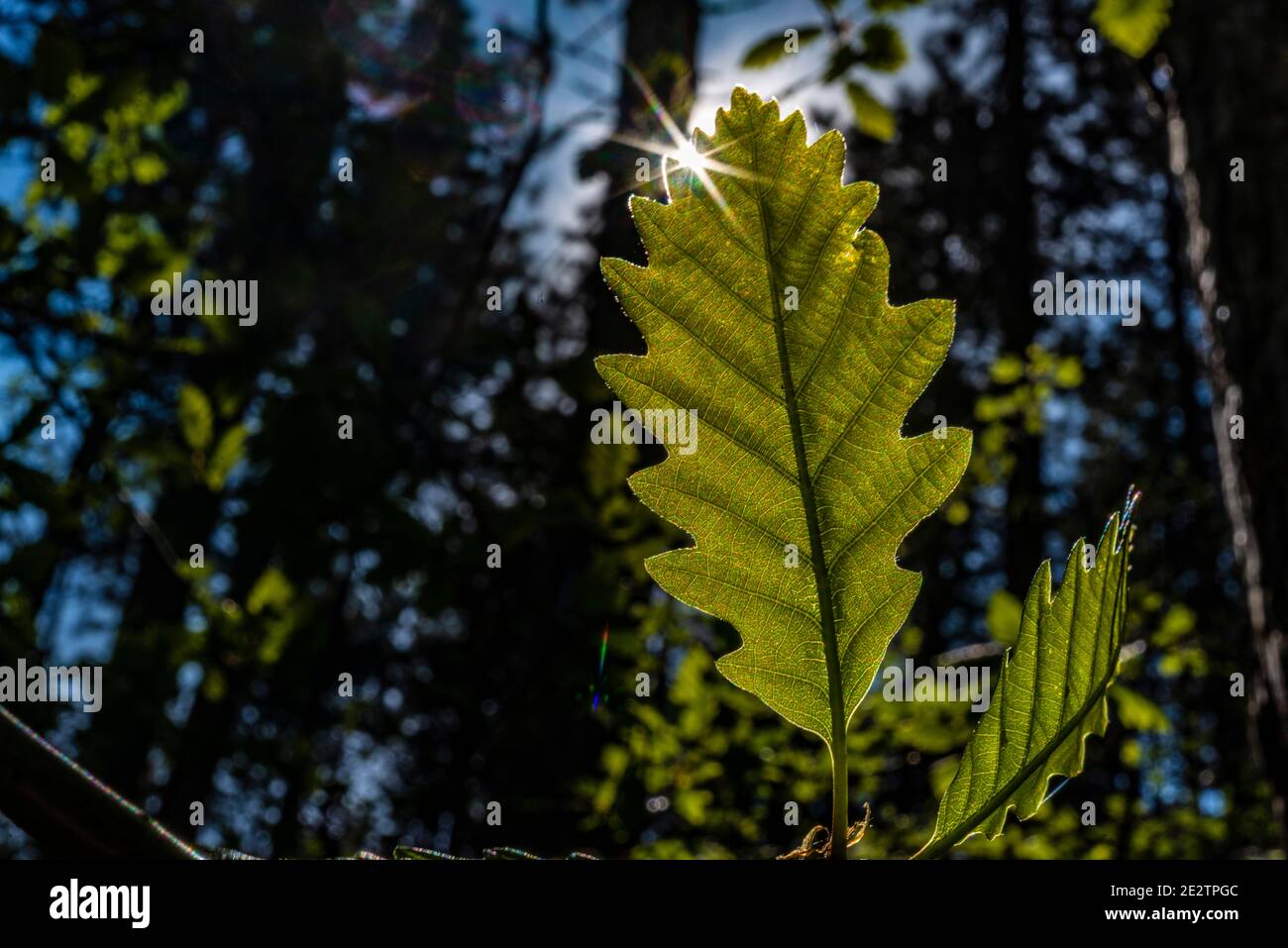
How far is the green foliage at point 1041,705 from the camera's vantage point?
1.60 ft

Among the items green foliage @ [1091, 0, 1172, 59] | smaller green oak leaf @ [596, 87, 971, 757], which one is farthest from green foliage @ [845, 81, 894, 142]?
smaller green oak leaf @ [596, 87, 971, 757]

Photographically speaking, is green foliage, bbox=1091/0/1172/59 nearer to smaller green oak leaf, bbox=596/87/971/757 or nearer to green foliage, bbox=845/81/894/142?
green foliage, bbox=845/81/894/142

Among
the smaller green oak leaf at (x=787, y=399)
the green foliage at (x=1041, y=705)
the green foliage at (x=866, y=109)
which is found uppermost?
the green foliage at (x=866, y=109)

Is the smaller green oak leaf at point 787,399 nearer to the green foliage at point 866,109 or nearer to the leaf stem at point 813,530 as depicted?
the leaf stem at point 813,530

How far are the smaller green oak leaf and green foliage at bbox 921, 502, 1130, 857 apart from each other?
0.07 meters

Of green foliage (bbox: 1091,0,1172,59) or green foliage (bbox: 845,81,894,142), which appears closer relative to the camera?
green foliage (bbox: 1091,0,1172,59)

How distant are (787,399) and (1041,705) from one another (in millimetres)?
200

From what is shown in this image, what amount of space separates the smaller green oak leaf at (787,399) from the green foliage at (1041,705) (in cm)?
7

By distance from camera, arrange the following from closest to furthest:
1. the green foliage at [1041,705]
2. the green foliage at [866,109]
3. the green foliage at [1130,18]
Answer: the green foliage at [1041,705], the green foliage at [1130,18], the green foliage at [866,109]

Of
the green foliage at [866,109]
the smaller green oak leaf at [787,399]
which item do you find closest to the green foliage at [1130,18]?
the green foliage at [866,109]

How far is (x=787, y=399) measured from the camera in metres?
0.50

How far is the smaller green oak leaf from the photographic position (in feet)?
1.60
